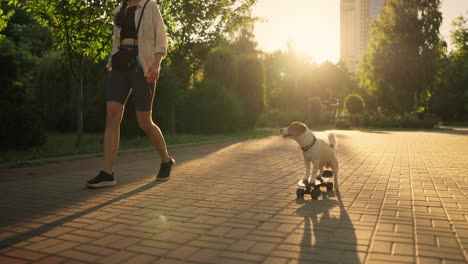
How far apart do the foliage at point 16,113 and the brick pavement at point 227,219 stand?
2.72m

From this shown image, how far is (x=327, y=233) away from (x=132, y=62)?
125 inches

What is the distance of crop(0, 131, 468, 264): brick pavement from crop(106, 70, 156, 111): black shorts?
1.06m

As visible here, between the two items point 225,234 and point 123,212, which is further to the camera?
point 123,212

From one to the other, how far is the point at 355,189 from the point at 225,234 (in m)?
2.77

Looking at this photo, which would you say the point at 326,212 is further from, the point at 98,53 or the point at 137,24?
the point at 98,53

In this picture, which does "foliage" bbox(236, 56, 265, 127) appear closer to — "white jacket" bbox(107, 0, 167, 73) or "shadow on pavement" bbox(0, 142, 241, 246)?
"shadow on pavement" bbox(0, 142, 241, 246)

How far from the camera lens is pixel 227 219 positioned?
4.07 metres

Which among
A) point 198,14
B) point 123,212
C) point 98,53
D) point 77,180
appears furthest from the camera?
point 198,14

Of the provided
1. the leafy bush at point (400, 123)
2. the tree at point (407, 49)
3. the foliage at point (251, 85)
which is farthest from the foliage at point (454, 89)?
the foliage at point (251, 85)

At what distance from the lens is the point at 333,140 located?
213 inches

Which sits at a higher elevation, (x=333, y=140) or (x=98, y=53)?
(x=98, y=53)

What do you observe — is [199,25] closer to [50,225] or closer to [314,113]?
[50,225]

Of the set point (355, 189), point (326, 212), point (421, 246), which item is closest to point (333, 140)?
point (355, 189)

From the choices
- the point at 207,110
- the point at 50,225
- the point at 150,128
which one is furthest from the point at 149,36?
the point at 207,110
